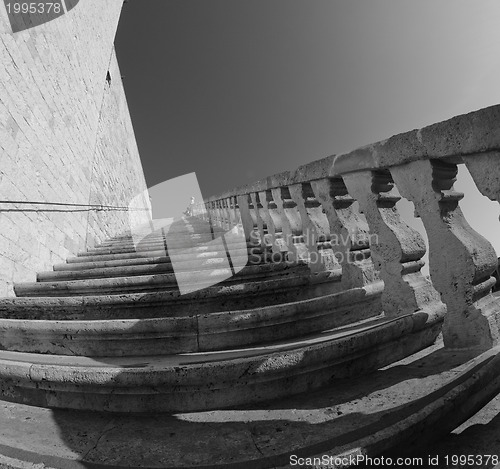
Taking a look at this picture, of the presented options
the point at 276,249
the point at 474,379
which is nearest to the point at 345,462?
the point at 474,379

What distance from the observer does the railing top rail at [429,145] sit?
1312 mm

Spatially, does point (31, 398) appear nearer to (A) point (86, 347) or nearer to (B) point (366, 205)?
(A) point (86, 347)

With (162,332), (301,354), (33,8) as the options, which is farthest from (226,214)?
(301,354)

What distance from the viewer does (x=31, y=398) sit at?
1.60 metres

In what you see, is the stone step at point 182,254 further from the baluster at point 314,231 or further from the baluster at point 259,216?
the baluster at point 314,231

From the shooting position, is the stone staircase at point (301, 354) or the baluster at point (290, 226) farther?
the baluster at point (290, 226)

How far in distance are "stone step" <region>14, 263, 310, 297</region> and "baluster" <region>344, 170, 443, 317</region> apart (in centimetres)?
81

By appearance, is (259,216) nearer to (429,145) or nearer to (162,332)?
(162,332)

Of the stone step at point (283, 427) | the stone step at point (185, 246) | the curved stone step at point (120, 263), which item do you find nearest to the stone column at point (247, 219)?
the stone step at point (185, 246)

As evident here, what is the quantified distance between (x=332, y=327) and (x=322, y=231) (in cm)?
96

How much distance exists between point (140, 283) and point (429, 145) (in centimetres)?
225

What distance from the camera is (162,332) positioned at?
189 cm

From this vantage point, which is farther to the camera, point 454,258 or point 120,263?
point 120,263

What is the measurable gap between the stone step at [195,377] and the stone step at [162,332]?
19cm
